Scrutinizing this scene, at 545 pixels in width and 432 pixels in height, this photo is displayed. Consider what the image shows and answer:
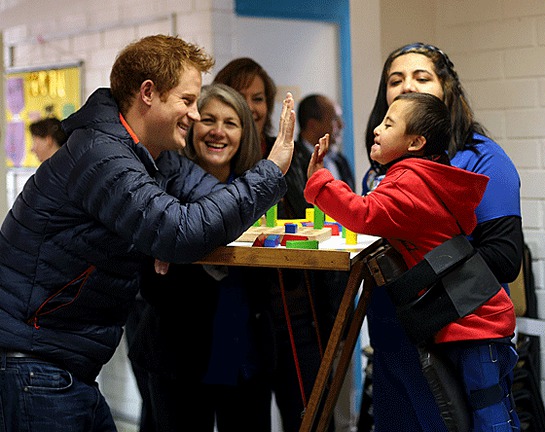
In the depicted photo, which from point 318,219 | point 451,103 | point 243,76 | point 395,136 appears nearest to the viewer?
point 395,136

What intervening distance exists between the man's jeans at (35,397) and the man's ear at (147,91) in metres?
0.73

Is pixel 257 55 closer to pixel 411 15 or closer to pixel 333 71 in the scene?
pixel 333 71

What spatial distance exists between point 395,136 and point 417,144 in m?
0.06

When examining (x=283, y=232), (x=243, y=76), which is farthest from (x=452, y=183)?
(x=243, y=76)

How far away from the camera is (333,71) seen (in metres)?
5.82

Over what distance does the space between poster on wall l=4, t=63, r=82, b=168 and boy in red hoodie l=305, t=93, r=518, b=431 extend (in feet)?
10.7

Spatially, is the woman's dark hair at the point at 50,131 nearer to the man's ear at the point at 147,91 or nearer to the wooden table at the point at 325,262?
the man's ear at the point at 147,91

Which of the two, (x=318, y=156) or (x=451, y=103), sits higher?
(x=451, y=103)

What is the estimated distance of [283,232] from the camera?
2436 mm

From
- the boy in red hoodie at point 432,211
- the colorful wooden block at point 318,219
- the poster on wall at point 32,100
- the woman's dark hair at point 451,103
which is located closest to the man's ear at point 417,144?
the boy in red hoodie at point 432,211

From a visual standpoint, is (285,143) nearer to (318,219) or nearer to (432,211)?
(318,219)

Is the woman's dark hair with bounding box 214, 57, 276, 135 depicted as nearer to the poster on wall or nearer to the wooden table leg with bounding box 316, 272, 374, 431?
the wooden table leg with bounding box 316, 272, 374, 431

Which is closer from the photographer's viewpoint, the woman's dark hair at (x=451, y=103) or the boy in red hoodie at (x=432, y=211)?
the boy in red hoodie at (x=432, y=211)

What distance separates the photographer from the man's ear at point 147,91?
89.5 inches
